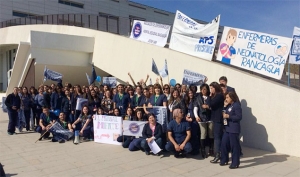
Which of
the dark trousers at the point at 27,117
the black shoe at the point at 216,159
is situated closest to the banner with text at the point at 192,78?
the black shoe at the point at 216,159

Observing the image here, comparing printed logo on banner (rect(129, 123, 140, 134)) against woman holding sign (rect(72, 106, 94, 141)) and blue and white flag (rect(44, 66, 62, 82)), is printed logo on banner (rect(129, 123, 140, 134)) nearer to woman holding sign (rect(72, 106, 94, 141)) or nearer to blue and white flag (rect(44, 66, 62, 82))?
woman holding sign (rect(72, 106, 94, 141))

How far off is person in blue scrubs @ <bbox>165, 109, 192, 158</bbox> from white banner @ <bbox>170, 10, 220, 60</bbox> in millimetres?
3477

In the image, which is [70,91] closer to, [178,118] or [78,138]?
[78,138]

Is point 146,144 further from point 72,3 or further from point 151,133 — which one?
point 72,3

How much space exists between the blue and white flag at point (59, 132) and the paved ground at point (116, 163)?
2.19ft

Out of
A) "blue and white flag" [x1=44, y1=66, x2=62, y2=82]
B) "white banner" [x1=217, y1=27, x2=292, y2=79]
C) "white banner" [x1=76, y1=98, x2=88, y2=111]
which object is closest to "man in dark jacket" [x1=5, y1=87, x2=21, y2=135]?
"blue and white flag" [x1=44, y1=66, x2=62, y2=82]

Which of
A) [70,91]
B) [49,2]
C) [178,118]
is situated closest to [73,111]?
[70,91]

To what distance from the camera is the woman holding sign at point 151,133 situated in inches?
240

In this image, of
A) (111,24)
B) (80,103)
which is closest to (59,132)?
(80,103)

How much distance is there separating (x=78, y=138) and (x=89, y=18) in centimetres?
1076

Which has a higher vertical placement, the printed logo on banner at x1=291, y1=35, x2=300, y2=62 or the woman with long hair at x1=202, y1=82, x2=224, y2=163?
the printed logo on banner at x1=291, y1=35, x2=300, y2=62

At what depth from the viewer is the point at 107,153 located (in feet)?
20.9

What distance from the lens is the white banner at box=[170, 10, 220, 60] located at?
8.68 metres

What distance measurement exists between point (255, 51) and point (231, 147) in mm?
3369
